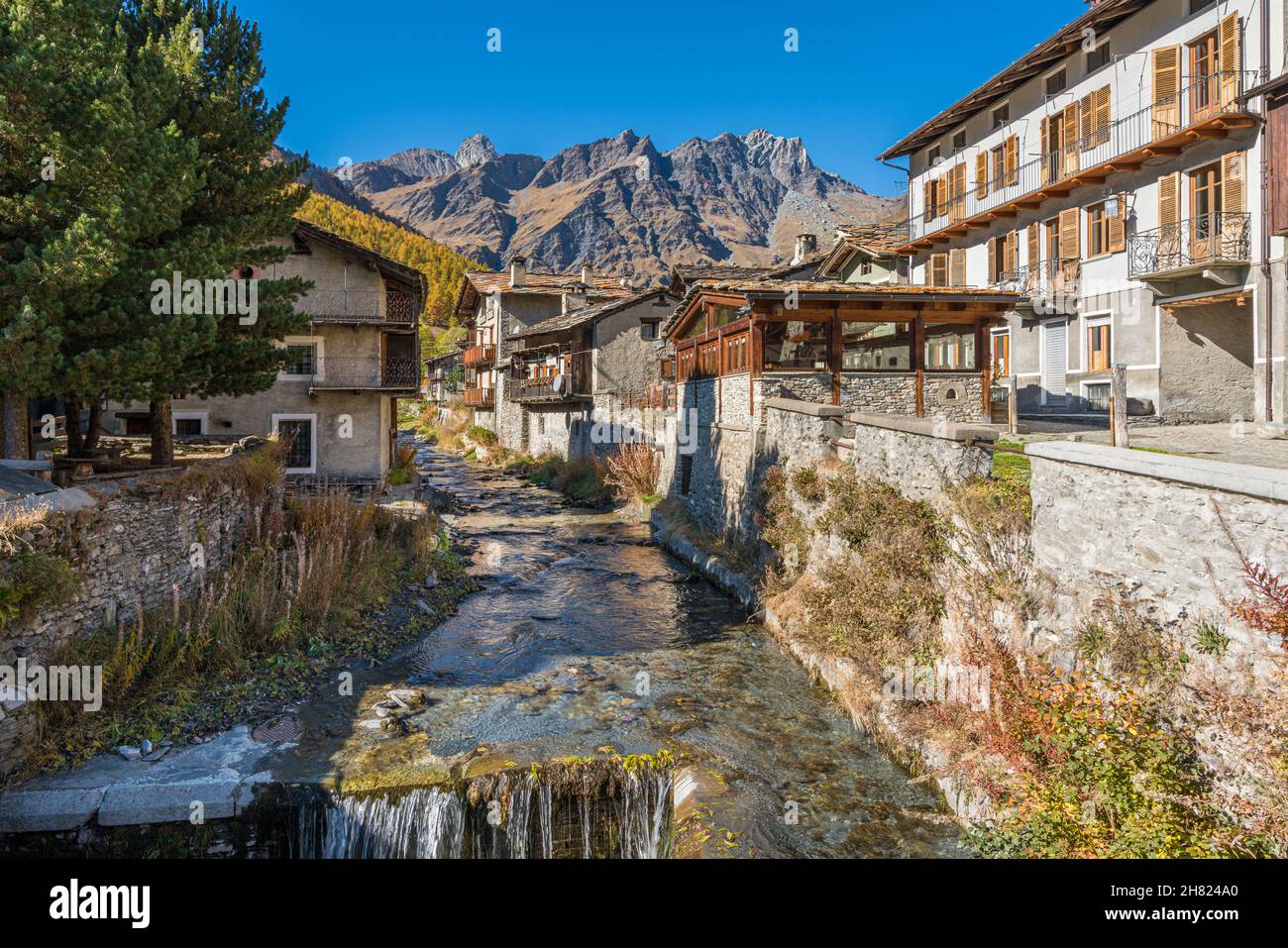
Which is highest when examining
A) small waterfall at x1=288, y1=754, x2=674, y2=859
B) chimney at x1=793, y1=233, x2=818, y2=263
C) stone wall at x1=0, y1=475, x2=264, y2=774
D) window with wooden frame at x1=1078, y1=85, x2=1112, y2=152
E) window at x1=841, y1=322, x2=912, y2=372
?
chimney at x1=793, y1=233, x2=818, y2=263

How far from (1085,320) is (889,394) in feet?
27.6

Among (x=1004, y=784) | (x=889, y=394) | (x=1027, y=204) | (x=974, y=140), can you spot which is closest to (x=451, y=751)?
(x=1004, y=784)

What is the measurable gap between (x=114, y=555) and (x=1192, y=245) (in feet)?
80.6

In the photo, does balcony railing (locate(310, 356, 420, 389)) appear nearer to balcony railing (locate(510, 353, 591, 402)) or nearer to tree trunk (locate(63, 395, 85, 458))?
tree trunk (locate(63, 395, 85, 458))

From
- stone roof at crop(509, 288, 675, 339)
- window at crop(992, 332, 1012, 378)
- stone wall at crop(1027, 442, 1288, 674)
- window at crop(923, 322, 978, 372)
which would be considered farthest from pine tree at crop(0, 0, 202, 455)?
stone roof at crop(509, 288, 675, 339)

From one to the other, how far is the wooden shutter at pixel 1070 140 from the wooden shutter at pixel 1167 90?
3.22 metres

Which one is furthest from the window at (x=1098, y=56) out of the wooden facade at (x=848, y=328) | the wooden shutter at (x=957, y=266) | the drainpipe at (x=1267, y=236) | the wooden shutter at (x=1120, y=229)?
the wooden facade at (x=848, y=328)

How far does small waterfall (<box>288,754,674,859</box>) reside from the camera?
8055mm

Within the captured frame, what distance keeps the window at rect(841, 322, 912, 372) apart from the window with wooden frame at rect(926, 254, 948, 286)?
34.5 ft

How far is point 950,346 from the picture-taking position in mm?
25266

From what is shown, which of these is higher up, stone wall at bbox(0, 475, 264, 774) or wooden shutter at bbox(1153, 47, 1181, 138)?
wooden shutter at bbox(1153, 47, 1181, 138)

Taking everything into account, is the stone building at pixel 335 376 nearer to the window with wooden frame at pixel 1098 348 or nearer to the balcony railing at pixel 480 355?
the window with wooden frame at pixel 1098 348

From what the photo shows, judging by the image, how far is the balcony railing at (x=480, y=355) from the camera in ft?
163

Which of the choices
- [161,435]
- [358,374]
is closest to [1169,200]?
[358,374]
